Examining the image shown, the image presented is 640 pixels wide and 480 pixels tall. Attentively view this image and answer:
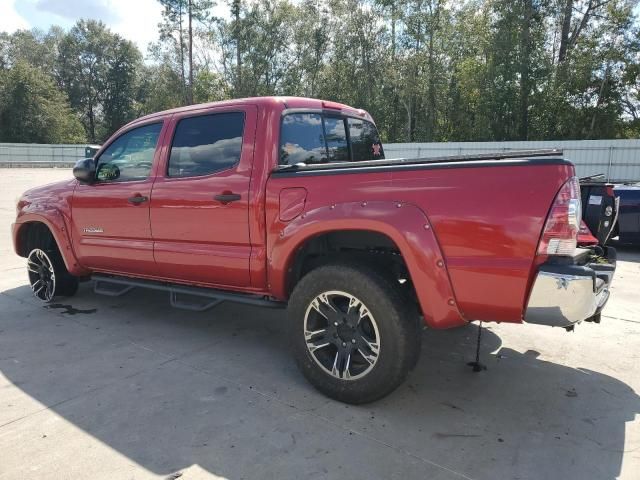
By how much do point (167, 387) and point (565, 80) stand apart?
28639 mm

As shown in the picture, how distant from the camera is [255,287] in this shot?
3.74 m

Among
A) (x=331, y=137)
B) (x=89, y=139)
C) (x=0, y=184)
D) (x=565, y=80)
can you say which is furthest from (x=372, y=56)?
(x=89, y=139)

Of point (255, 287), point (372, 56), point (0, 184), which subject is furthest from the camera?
point (372, 56)

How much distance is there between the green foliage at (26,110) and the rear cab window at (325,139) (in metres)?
55.3

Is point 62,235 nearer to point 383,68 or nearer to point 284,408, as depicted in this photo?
point 284,408

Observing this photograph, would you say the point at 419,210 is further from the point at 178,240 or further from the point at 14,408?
the point at 14,408

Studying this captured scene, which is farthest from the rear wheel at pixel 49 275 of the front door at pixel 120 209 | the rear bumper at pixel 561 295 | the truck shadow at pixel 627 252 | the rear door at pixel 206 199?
the truck shadow at pixel 627 252

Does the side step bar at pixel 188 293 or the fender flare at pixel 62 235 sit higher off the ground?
the fender flare at pixel 62 235

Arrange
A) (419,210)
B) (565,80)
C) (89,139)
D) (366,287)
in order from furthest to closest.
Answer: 1. (89,139)
2. (565,80)
3. (366,287)
4. (419,210)

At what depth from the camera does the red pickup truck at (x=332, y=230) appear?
258cm

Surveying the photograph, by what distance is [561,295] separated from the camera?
8.30 feet

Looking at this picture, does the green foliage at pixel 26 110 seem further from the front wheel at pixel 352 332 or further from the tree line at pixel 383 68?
the front wheel at pixel 352 332

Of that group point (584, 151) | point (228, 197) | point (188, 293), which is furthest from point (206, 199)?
point (584, 151)

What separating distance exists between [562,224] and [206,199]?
245 centimetres
